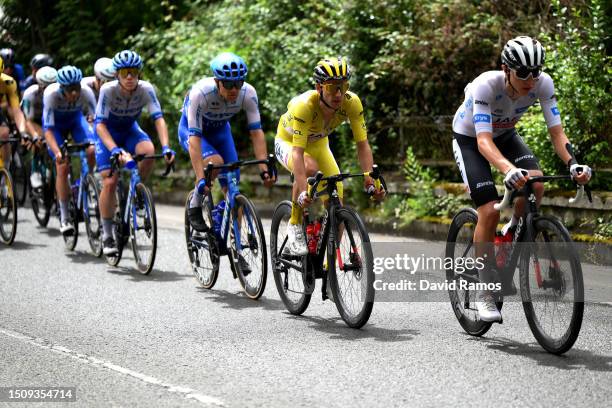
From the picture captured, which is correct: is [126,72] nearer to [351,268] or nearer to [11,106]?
[11,106]

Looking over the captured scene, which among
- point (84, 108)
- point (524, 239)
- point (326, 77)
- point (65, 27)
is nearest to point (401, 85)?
point (84, 108)

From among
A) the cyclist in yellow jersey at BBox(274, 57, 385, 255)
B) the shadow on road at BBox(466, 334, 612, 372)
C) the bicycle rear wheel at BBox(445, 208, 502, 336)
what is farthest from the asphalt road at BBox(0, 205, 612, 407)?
the cyclist in yellow jersey at BBox(274, 57, 385, 255)

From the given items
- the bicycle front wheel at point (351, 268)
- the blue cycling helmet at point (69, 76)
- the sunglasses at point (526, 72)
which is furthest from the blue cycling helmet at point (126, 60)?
the sunglasses at point (526, 72)

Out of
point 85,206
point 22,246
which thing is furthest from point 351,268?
point 22,246

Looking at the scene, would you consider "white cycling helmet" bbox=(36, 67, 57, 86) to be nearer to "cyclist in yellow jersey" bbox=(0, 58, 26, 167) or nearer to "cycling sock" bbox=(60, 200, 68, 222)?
"cyclist in yellow jersey" bbox=(0, 58, 26, 167)

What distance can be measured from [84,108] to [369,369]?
750 centimetres

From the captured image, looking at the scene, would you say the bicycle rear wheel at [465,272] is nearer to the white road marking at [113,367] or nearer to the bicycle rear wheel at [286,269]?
the bicycle rear wheel at [286,269]

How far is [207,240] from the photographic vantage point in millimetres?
9727

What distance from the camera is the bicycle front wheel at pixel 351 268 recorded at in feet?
24.3

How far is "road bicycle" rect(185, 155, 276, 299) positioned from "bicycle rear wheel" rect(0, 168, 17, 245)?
13.5 ft

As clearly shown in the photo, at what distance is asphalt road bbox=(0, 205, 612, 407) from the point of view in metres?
5.96

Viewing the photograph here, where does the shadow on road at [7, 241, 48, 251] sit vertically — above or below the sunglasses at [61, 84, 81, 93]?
below

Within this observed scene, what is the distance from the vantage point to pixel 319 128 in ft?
26.9

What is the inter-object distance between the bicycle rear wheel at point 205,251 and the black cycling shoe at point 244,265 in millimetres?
271
